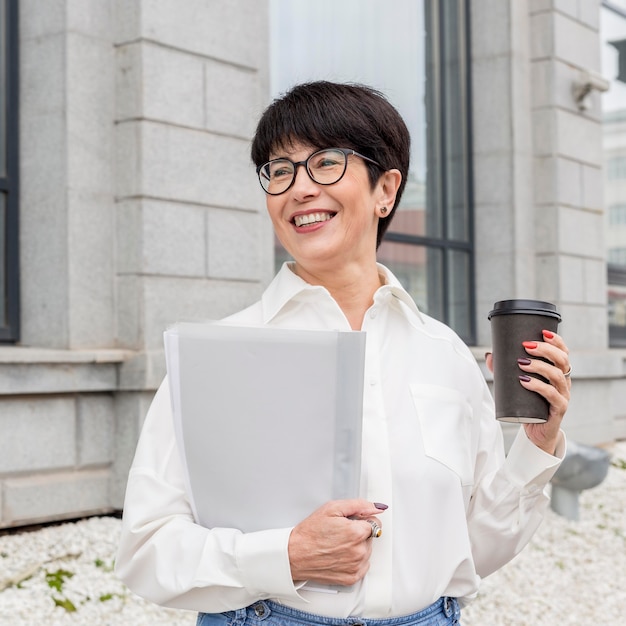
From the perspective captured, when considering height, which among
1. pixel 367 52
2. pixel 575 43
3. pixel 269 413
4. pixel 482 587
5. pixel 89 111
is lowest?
pixel 482 587

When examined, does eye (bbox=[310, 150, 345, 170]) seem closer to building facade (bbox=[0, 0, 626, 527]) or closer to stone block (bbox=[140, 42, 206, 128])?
building facade (bbox=[0, 0, 626, 527])

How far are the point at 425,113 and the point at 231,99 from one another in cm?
303

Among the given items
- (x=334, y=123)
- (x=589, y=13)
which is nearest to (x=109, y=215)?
(x=334, y=123)

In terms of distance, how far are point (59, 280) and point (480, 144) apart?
453 cm

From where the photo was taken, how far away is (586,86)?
8422 millimetres

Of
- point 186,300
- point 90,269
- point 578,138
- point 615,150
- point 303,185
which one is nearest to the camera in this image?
point 303,185

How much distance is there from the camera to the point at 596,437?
8.62 m

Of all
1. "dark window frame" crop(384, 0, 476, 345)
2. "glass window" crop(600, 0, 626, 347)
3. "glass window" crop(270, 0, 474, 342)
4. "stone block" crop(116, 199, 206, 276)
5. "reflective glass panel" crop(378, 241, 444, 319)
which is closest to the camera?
"stone block" crop(116, 199, 206, 276)

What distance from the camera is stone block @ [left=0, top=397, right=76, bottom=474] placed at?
15.3 ft

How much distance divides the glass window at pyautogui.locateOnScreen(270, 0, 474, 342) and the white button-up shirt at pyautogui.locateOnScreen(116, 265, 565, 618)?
18.7ft

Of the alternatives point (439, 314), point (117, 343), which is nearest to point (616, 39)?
point (439, 314)

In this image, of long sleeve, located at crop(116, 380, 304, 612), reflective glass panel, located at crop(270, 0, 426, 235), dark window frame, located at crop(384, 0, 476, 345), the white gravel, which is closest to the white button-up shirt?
long sleeve, located at crop(116, 380, 304, 612)

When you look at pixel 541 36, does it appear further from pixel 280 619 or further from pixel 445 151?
pixel 280 619

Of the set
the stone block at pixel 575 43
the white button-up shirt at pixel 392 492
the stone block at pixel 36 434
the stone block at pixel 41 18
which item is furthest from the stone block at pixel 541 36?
the white button-up shirt at pixel 392 492
